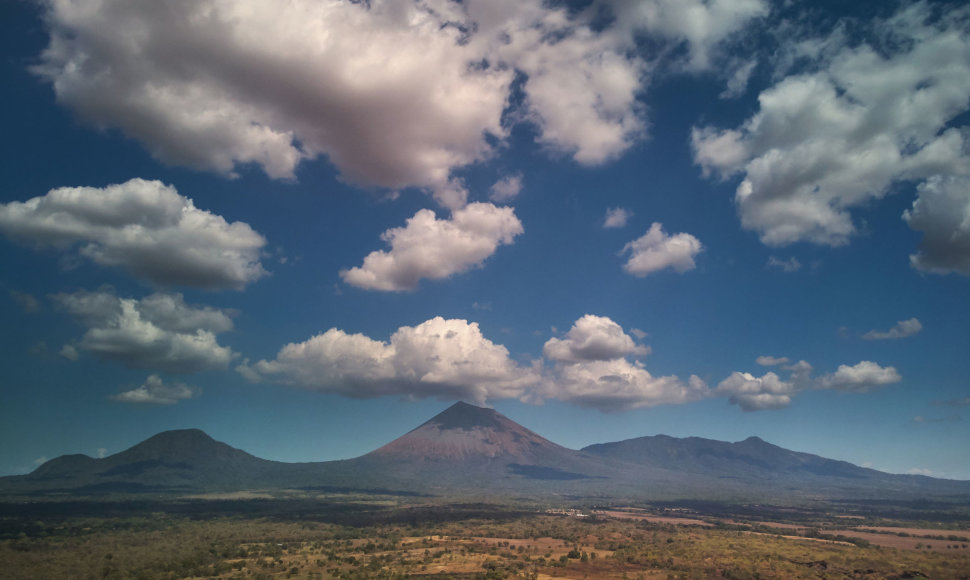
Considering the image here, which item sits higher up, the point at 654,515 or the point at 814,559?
the point at 814,559

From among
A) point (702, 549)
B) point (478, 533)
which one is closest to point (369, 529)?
point (478, 533)

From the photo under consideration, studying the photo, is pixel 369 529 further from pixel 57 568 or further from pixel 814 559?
pixel 814 559

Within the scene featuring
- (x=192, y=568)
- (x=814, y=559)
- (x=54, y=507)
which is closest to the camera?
(x=192, y=568)

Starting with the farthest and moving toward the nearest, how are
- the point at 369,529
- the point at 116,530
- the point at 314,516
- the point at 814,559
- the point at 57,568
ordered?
Result: the point at 314,516, the point at 369,529, the point at 116,530, the point at 814,559, the point at 57,568

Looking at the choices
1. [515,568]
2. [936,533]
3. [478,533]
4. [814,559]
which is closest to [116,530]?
[478,533]

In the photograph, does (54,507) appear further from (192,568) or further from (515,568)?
(515,568)

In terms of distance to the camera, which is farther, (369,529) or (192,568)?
(369,529)
